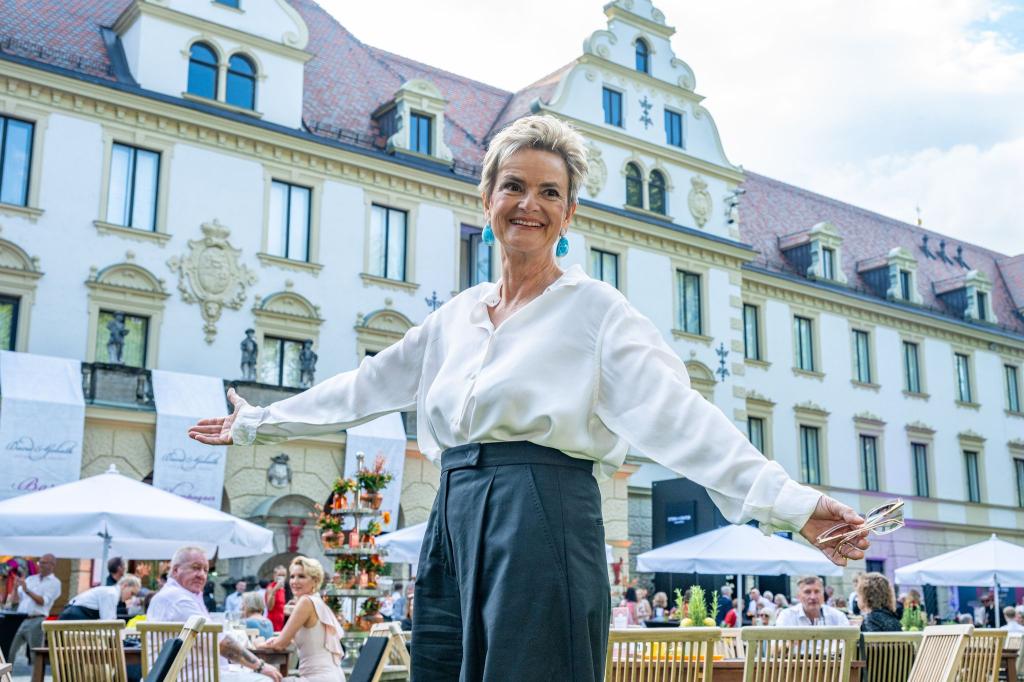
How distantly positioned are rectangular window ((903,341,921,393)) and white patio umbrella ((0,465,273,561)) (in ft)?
83.8

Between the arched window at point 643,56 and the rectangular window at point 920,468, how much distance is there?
14.5 m

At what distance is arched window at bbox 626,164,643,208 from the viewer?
26.7m

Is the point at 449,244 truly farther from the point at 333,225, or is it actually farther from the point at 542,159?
the point at 542,159

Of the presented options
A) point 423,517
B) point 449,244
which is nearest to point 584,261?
point 449,244

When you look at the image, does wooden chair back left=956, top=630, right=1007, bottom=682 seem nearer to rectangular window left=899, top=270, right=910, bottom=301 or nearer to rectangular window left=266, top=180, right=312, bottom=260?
rectangular window left=266, top=180, right=312, bottom=260

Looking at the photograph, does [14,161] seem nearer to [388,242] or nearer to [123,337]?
[123,337]

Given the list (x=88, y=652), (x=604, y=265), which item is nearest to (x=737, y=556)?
(x=604, y=265)

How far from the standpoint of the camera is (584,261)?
25.4 m

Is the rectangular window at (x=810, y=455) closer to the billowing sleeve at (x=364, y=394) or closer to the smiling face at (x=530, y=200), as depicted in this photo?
the billowing sleeve at (x=364, y=394)

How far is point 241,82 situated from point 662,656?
1831 cm

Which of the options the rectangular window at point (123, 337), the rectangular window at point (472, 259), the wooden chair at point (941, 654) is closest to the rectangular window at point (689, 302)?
the rectangular window at point (472, 259)

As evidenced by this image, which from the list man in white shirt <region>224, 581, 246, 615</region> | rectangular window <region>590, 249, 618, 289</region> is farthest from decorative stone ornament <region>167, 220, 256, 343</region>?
rectangular window <region>590, 249, 618, 289</region>

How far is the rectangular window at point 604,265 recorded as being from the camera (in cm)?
2563

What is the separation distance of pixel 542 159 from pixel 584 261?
75.1 feet
